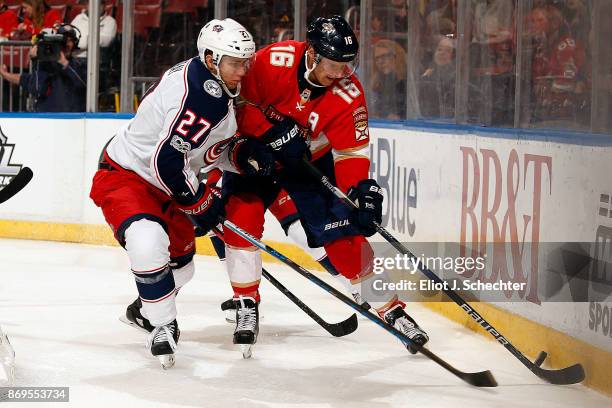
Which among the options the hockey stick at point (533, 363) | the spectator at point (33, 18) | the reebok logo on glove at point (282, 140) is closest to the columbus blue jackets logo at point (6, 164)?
the spectator at point (33, 18)

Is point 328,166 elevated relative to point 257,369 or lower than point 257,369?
elevated

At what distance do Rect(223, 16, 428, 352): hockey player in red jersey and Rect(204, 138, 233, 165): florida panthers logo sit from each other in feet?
0.48

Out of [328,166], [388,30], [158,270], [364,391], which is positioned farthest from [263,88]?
[388,30]

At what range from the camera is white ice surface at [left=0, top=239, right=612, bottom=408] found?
349cm

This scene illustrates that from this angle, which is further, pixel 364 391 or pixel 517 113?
pixel 517 113

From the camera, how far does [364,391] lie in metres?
3.60

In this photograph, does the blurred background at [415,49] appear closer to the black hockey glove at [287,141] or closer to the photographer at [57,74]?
the photographer at [57,74]

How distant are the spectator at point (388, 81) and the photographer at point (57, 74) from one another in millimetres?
2248

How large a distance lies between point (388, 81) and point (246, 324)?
2.49 m

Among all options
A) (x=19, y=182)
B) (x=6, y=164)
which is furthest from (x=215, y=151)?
(x=6, y=164)

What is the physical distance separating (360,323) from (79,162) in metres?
3.09

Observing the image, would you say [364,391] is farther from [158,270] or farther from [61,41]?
[61,41]

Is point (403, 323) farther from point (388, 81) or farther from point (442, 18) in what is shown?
point (388, 81)

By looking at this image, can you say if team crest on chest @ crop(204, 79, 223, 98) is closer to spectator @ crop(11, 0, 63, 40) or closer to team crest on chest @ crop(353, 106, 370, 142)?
team crest on chest @ crop(353, 106, 370, 142)
